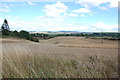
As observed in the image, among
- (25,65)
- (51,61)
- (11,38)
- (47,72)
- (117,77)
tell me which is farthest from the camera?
(11,38)

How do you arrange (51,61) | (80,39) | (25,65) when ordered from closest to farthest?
(25,65), (51,61), (80,39)

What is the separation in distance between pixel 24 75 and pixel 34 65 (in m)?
0.71

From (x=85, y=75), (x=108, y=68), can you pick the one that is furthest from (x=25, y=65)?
(x=108, y=68)

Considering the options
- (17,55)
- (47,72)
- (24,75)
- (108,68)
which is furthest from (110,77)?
(17,55)

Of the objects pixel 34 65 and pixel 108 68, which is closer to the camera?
pixel 108 68

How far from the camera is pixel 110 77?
3.50 meters

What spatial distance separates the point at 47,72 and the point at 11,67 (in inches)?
35.6

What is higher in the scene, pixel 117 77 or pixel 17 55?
pixel 17 55

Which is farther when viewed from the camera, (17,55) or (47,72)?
(17,55)

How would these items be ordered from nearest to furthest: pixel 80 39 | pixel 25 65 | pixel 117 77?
1. pixel 117 77
2. pixel 25 65
3. pixel 80 39

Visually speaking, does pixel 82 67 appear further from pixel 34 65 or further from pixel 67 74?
pixel 34 65

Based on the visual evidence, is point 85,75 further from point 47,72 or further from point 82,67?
point 47,72

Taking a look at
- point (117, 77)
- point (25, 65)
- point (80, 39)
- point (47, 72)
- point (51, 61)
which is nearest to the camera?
point (117, 77)

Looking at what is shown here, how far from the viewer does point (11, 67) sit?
156 inches
